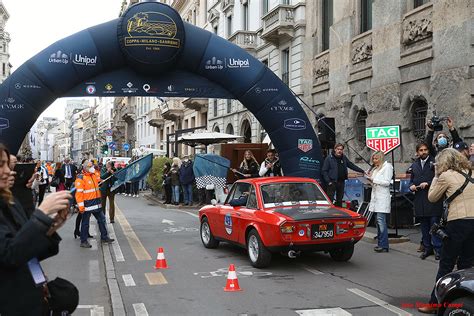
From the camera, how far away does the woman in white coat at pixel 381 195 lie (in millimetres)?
Result: 9742

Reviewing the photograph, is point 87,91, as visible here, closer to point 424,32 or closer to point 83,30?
point 83,30

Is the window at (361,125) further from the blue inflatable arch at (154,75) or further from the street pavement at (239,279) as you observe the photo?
the street pavement at (239,279)

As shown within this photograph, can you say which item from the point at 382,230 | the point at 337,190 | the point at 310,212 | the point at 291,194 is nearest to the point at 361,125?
the point at 337,190

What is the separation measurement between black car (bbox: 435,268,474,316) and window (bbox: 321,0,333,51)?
1859 centimetres

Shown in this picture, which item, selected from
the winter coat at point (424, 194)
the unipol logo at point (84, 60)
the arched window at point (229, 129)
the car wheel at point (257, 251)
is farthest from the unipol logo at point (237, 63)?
the arched window at point (229, 129)

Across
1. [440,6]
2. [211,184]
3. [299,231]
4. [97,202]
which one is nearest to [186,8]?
[211,184]

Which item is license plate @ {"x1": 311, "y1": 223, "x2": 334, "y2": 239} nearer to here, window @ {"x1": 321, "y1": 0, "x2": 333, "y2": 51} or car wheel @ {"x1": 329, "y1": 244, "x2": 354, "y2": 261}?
car wheel @ {"x1": 329, "y1": 244, "x2": 354, "y2": 261}

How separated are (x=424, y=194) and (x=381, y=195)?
950 mm

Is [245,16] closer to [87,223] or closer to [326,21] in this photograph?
[326,21]

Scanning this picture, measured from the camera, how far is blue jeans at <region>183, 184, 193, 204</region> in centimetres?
2027

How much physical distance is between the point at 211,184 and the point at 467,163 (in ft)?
41.8

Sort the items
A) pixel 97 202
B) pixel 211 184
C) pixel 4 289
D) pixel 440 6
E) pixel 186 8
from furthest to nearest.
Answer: pixel 186 8, pixel 211 184, pixel 440 6, pixel 97 202, pixel 4 289

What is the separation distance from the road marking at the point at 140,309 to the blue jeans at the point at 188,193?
1394 cm

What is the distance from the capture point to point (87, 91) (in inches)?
469
